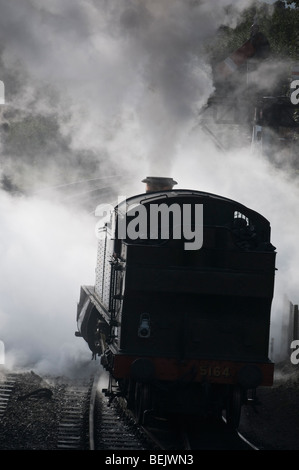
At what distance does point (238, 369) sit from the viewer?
34.1 ft

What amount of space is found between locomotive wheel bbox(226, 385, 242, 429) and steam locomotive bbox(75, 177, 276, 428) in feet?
0.05

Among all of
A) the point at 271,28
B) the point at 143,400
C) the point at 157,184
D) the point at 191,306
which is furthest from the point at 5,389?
the point at 271,28

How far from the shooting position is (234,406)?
10742 mm

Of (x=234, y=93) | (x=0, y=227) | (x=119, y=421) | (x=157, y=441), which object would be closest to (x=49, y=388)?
(x=119, y=421)

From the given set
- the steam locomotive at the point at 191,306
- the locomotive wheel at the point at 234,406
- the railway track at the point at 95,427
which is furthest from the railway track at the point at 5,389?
the locomotive wheel at the point at 234,406

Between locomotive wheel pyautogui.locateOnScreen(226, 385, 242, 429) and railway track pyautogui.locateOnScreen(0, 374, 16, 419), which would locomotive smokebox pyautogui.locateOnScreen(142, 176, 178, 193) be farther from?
railway track pyautogui.locateOnScreen(0, 374, 16, 419)

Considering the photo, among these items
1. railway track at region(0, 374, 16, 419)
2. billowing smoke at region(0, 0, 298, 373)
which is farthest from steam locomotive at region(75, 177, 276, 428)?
billowing smoke at region(0, 0, 298, 373)

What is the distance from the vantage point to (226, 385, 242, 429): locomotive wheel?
10.7 metres

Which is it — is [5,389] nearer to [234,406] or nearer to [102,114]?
[234,406]

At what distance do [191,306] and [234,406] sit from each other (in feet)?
5.47

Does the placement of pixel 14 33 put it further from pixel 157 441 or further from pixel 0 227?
pixel 157 441

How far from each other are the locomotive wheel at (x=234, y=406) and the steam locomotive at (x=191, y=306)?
1 cm

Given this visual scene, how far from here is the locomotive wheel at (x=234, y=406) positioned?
10703mm

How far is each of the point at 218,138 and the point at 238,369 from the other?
31.4 meters
